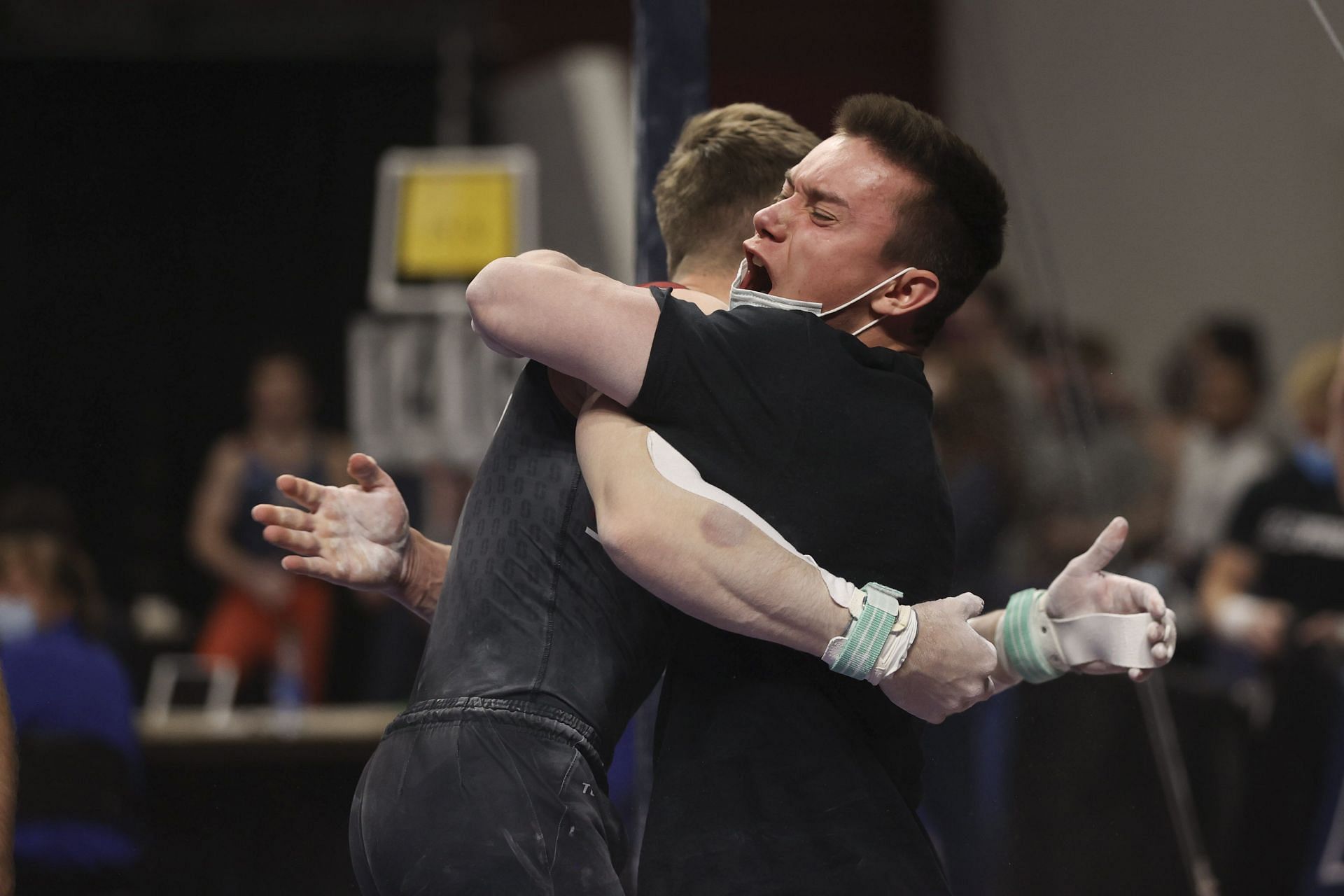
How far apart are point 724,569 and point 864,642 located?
5.9 inches

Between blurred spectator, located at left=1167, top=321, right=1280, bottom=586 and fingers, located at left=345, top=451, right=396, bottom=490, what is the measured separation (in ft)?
11.8

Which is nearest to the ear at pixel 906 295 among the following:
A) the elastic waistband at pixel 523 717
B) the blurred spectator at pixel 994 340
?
the elastic waistband at pixel 523 717

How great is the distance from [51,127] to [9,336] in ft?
3.45

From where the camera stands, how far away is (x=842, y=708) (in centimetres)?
169

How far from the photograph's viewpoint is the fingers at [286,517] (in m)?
1.82

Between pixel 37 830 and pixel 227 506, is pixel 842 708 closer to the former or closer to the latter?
pixel 37 830

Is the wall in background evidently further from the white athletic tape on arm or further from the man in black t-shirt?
the white athletic tape on arm

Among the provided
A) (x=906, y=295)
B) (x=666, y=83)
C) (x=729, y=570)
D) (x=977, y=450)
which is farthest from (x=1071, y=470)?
(x=729, y=570)

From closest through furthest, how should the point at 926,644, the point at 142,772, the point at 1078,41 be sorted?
the point at 926,644 < the point at 1078,41 < the point at 142,772

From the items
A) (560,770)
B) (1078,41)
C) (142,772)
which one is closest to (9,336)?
(142,772)

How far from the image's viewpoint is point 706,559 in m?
1.56

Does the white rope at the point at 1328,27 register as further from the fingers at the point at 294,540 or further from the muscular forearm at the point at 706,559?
the fingers at the point at 294,540

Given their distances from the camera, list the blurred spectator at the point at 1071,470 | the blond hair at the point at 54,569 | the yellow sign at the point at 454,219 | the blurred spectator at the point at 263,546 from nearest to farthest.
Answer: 1. the blurred spectator at the point at 1071,470
2. the blond hair at the point at 54,569
3. the yellow sign at the point at 454,219
4. the blurred spectator at the point at 263,546

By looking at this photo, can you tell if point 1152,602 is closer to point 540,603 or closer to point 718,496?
point 718,496
